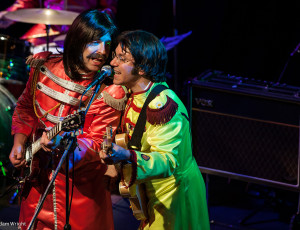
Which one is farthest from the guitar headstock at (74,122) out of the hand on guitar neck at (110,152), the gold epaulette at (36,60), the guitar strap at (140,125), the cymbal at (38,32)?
the cymbal at (38,32)

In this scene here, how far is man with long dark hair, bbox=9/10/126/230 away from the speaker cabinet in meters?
1.57

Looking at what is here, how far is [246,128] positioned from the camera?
4.07 metres

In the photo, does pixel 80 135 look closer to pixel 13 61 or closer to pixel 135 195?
pixel 135 195

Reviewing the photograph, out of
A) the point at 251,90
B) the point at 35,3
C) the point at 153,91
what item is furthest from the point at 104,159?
the point at 35,3

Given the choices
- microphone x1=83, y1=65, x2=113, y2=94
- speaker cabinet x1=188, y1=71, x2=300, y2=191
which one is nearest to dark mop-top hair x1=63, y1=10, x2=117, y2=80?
microphone x1=83, y1=65, x2=113, y2=94

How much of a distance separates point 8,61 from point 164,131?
11.9 feet

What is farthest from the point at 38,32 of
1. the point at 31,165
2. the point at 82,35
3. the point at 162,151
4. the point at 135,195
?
the point at 162,151

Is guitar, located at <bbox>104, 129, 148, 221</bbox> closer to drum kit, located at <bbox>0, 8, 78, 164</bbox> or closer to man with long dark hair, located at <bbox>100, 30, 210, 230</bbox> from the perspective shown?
man with long dark hair, located at <bbox>100, 30, 210, 230</bbox>

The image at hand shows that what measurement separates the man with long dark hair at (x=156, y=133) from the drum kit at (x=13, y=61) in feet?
9.52

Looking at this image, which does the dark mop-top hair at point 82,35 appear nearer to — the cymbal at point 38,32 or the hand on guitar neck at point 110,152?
the hand on guitar neck at point 110,152

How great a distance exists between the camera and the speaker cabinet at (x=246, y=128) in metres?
3.95

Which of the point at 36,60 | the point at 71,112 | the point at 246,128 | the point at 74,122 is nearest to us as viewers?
the point at 74,122

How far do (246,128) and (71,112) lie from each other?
2006 millimetres

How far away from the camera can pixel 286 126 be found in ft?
13.0
